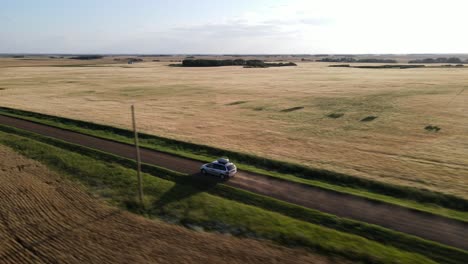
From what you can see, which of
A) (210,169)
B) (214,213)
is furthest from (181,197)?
(210,169)

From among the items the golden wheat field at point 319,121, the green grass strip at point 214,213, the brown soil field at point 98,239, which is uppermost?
the golden wheat field at point 319,121

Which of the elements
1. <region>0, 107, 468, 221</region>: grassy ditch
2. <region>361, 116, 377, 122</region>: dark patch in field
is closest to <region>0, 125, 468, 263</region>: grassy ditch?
<region>0, 107, 468, 221</region>: grassy ditch

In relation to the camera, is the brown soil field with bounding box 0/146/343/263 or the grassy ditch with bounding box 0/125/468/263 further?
the grassy ditch with bounding box 0/125/468/263

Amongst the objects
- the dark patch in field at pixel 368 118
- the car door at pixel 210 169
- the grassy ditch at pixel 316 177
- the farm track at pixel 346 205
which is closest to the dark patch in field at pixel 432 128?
the dark patch in field at pixel 368 118

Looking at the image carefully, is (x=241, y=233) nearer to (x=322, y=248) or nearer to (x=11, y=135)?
(x=322, y=248)

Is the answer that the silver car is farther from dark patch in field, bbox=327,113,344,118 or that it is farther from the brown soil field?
dark patch in field, bbox=327,113,344,118

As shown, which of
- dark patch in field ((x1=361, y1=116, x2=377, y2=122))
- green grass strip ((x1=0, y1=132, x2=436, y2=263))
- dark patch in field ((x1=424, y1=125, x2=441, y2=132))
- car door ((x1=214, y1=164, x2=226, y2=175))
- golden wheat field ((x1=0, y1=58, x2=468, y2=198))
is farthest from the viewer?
dark patch in field ((x1=361, y1=116, x2=377, y2=122))

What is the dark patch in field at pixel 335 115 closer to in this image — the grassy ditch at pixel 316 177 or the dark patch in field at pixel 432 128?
the dark patch in field at pixel 432 128
